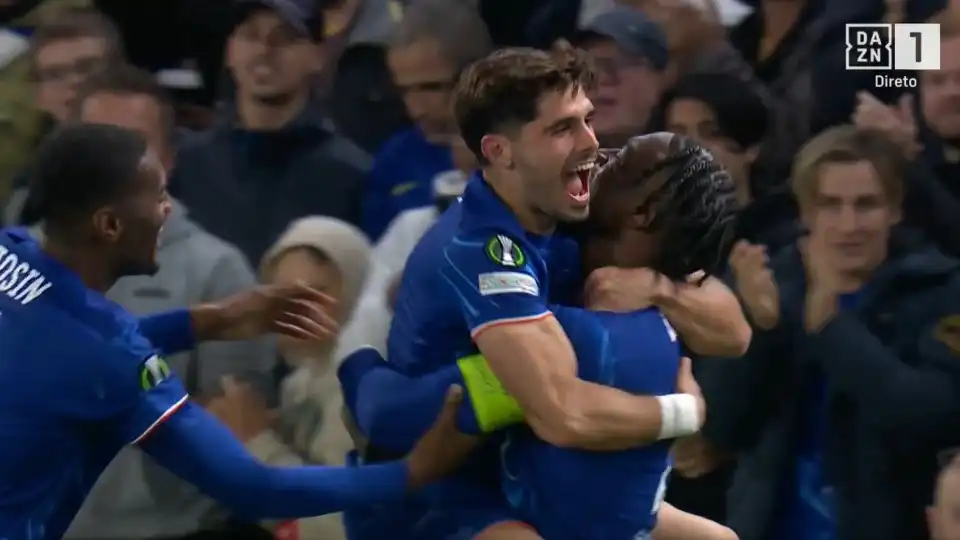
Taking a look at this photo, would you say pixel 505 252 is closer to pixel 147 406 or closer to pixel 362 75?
pixel 147 406

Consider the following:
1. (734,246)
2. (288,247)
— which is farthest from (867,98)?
(288,247)

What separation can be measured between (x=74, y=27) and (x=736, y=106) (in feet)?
4.42

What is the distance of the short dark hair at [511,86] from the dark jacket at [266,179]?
872 mm

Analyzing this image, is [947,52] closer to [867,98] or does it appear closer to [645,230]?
[867,98]

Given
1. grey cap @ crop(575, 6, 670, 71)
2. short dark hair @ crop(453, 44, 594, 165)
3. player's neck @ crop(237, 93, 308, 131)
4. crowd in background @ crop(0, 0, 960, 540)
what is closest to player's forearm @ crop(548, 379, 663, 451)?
short dark hair @ crop(453, 44, 594, 165)

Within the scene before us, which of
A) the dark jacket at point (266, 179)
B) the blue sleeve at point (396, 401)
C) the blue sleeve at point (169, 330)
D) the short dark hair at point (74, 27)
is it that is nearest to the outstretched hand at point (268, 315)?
the blue sleeve at point (169, 330)

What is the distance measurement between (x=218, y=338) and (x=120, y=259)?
0.43 meters

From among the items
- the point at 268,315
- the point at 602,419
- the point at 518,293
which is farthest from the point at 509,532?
the point at 268,315

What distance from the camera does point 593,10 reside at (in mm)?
2709

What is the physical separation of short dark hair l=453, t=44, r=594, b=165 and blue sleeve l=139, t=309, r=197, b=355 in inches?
22.7

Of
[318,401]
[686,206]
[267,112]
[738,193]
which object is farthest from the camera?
[267,112]

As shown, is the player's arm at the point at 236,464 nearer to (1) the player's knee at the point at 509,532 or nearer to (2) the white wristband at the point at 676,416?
(1) the player's knee at the point at 509,532

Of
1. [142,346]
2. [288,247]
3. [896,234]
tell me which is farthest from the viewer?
[288,247]

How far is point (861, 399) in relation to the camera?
2521 mm
